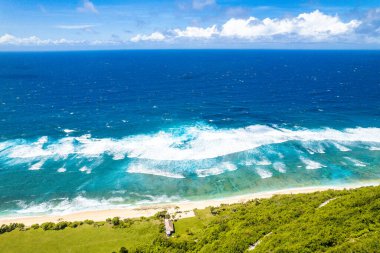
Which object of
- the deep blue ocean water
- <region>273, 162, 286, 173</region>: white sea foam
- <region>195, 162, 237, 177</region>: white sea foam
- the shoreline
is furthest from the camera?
<region>273, 162, 286, 173</region>: white sea foam

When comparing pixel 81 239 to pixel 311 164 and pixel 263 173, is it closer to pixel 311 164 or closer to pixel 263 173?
pixel 263 173

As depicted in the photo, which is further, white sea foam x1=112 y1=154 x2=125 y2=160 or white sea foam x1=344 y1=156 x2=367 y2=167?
white sea foam x1=112 y1=154 x2=125 y2=160

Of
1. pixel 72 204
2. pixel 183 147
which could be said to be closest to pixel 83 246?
pixel 72 204

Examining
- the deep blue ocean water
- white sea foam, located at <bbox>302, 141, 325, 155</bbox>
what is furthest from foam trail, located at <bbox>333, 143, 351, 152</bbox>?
white sea foam, located at <bbox>302, 141, 325, 155</bbox>

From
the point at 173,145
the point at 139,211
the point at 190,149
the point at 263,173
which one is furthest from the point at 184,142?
the point at 139,211

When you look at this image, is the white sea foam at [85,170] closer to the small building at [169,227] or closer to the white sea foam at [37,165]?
the white sea foam at [37,165]

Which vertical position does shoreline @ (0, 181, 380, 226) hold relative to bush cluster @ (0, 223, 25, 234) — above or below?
below

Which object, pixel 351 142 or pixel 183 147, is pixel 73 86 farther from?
pixel 351 142

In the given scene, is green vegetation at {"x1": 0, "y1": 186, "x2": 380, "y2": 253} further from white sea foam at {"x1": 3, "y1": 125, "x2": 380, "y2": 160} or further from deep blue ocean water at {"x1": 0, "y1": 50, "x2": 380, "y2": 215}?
white sea foam at {"x1": 3, "y1": 125, "x2": 380, "y2": 160}
